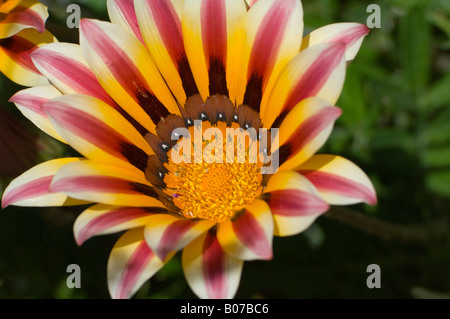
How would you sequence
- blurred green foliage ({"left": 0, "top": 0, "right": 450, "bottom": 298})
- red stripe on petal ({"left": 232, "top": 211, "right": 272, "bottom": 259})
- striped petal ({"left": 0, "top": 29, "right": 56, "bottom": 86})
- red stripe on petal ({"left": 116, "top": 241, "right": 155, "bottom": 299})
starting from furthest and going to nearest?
blurred green foliage ({"left": 0, "top": 0, "right": 450, "bottom": 298}) → striped petal ({"left": 0, "top": 29, "right": 56, "bottom": 86}) → red stripe on petal ({"left": 116, "top": 241, "right": 155, "bottom": 299}) → red stripe on petal ({"left": 232, "top": 211, "right": 272, "bottom": 259})

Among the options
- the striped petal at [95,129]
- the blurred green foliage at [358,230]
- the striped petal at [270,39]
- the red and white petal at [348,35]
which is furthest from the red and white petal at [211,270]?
the blurred green foliage at [358,230]

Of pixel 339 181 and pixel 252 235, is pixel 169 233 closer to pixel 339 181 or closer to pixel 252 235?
pixel 252 235

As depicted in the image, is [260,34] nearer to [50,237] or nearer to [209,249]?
[209,249]

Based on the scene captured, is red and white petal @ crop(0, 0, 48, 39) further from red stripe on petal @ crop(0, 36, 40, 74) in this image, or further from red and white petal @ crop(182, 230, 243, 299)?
red and white petal @ crop(182, 230, 243, 299)

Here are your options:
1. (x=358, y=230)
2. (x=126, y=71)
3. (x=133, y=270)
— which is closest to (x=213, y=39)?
(x=126, y=71)

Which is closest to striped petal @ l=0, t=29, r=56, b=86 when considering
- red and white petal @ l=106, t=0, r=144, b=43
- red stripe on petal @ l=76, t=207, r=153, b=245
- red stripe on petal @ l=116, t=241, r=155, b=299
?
red and white petal @ l=106, t=0, r=144, b=43

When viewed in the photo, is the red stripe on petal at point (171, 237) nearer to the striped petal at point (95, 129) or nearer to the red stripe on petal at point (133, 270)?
the red stripe on petal at point (133, 270)
